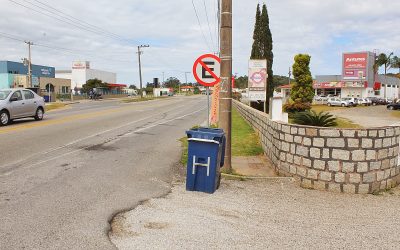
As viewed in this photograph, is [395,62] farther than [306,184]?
Yes

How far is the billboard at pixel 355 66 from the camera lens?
71.4 meters

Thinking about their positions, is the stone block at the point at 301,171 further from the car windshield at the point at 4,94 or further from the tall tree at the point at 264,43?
the tall tree at the point at 264,43

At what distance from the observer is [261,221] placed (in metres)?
5.53

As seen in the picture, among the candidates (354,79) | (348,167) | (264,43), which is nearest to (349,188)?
(348,167)

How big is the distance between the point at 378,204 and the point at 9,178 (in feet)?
22.1

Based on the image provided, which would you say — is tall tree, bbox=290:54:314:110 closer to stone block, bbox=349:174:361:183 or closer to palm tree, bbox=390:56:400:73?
stone block, bbox=349:174:361:183

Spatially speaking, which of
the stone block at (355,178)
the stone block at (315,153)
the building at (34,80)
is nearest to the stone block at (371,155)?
the stone block at (355,178)

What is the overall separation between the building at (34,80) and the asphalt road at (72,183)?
45317 mm

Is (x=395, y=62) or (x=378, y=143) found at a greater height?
(x=395, y=62)

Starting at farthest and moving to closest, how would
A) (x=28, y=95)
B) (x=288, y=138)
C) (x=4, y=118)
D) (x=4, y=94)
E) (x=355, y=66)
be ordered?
(x=355, y=66), (x=28, y=95), (x=4, y=94), (x=4, y=118), (x=288, y=138)

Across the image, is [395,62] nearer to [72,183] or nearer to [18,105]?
[18,105]

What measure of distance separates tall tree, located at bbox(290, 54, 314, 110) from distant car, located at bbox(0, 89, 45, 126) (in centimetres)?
2937

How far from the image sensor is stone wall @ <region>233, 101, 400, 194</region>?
713cm

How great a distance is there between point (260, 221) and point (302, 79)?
129 feet
